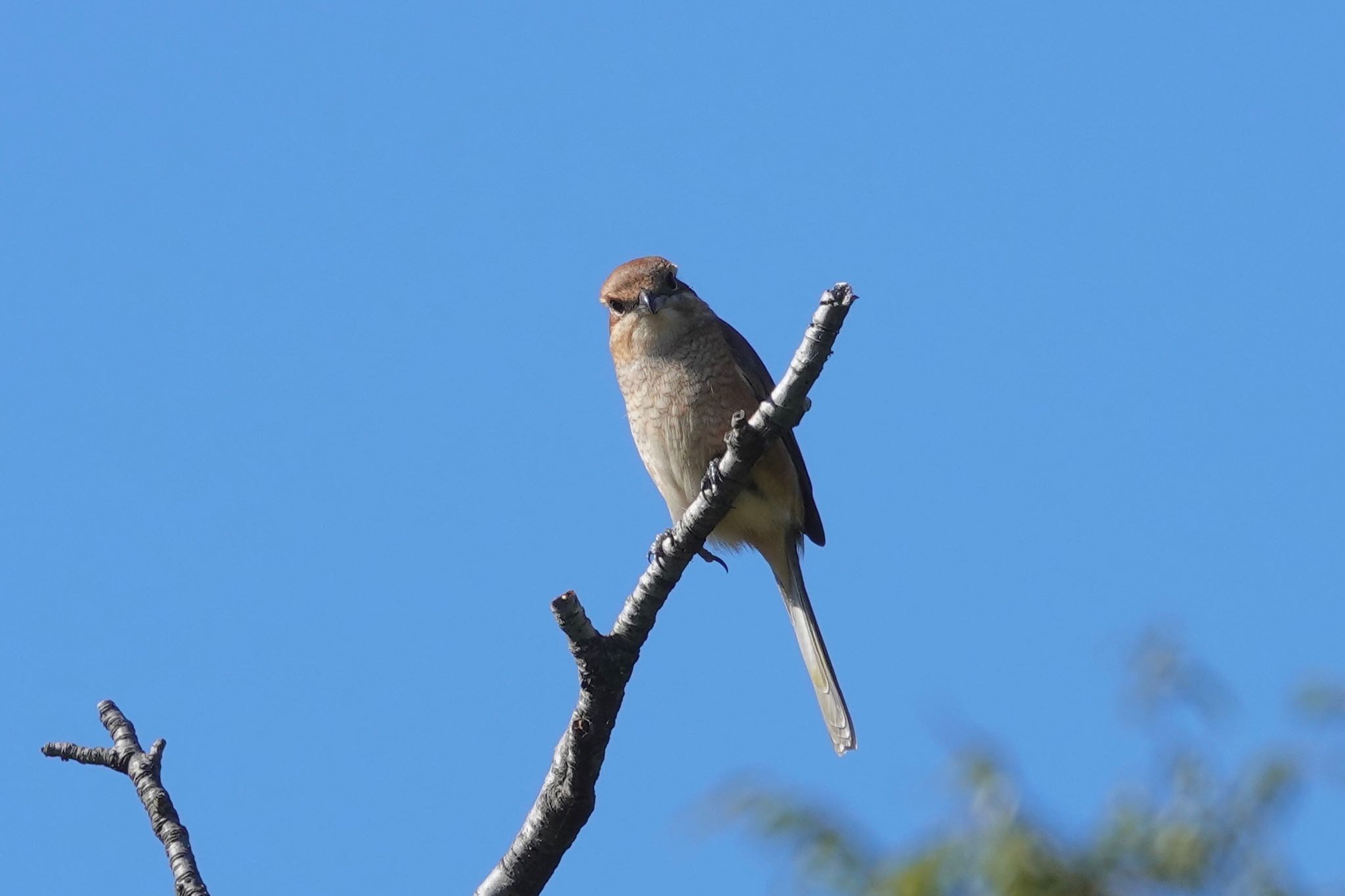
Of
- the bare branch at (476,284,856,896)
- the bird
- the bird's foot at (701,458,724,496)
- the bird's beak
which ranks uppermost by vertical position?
the bird's beak

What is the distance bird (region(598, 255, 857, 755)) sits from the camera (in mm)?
6926

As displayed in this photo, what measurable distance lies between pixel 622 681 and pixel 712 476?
75 cm

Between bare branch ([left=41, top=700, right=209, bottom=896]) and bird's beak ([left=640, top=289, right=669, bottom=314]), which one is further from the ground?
bird's beak ([left=640, top=289, right=669, bottom=314])

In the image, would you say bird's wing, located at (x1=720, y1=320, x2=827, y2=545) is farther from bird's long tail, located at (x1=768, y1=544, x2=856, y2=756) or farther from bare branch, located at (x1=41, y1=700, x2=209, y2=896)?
bare branch, located at (x1=41, y1=700, x2=209, y2=896)

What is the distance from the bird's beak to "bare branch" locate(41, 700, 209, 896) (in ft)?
9.35

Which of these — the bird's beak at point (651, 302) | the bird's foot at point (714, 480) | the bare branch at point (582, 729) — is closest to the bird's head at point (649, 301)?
the bird's beak at point (651, 302)

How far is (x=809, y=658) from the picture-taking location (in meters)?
7.23

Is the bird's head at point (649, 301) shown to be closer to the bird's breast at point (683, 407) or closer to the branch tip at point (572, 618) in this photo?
the bird's breast at point (683, 407)

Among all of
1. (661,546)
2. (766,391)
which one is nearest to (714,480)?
(661,546)

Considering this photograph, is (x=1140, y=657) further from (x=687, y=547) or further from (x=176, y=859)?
(x=176, y=859)

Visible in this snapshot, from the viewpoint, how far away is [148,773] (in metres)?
5.12

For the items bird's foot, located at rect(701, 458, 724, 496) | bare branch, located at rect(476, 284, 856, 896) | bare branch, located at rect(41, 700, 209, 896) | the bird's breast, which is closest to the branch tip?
bare branch, located at rect(476, 284, 856, 896)

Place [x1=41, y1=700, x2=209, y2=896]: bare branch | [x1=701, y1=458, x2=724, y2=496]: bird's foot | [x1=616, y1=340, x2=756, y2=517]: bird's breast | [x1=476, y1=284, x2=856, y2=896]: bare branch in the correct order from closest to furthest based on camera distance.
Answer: [x1=41, y1=700, x2=209, y2=896]: bare branch < [x1=476, y1=284, x2=856, y2=896]: bare branch < [x1=701, y1=458, x2=724, y2=496]: bird's foot < [x1=616, y1=340, x2=756, y2=517]: bird's breast

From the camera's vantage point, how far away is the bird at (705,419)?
6926 millimetres
